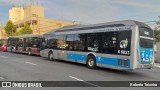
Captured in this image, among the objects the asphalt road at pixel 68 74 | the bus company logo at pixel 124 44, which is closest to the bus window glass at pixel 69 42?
the asphalt road at pixel 68 74

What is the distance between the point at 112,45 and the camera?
1390cm

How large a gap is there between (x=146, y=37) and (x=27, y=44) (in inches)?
813

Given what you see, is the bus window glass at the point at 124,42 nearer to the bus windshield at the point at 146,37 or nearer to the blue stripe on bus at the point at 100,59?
the blue stripe on bus at the point at 100,59

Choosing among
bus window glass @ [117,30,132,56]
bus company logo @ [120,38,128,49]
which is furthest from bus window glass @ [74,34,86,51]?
bus company logo @ [120,38,128,49]

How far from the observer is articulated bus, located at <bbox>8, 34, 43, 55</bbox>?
92.6 ft

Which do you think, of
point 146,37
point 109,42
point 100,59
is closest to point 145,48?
point 146,37

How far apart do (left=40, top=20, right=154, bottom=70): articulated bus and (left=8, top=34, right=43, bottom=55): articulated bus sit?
1006 cm

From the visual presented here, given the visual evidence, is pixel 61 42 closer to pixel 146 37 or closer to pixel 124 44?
pixel 124 44

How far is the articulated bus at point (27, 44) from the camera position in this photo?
28.2 metres

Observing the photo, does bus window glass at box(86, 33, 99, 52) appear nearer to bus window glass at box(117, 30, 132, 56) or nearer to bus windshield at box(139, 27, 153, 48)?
bus window glass at box(117, 30, 132, 56)

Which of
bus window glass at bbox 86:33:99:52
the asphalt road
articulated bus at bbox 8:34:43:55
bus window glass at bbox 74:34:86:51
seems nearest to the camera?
the asphalt road

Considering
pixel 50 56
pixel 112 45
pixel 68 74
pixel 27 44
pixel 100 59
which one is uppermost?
pixel 27 44

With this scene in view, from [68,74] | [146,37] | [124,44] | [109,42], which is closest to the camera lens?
[68,74]

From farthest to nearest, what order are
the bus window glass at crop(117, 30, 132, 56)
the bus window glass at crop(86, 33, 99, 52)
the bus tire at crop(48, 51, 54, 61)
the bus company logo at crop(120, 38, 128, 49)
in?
the bus tire at crop(48, 51, 54, 61)
the bus window glass at crop(86, 33, 99, 52)
the bus company logo at crop(120, 38, 128, 49)
the bus window glass at crop(117, 30, 132, 56)
